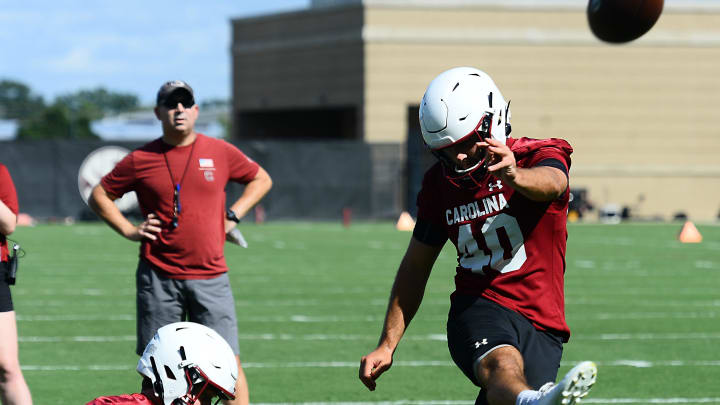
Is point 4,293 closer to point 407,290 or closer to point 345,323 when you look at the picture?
point 407,290

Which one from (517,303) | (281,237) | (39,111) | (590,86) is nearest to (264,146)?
(281,237)

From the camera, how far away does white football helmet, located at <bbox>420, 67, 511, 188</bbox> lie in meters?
4.53

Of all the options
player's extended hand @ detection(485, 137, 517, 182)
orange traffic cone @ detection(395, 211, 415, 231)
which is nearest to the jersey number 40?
player's extended hand @ detection(485, 137, 517, 182)

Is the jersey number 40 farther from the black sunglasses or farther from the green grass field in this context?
the green grass field

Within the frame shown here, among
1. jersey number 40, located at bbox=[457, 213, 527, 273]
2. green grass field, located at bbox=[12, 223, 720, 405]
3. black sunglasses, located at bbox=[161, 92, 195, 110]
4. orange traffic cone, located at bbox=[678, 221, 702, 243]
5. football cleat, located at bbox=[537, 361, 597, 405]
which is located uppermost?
black sunglasses, located at bbox=[161, 92, 195, 110]

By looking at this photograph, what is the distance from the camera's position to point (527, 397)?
13.8 ft

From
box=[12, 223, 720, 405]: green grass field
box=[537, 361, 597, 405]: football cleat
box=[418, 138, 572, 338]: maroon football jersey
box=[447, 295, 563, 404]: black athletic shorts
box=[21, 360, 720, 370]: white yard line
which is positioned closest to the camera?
box=[537, 361, 597, 405]: football cleat

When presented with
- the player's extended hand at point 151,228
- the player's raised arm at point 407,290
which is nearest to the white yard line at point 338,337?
the player's extended hand at point 151,228

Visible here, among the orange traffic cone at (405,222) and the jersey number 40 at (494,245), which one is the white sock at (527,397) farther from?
the orange traffic cone at (405,222)

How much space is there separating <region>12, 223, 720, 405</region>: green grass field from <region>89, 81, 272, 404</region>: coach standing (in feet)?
4.29

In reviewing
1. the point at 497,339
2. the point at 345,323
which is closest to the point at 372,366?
the point at 497,339

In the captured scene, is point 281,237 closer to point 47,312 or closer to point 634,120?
point 47,312

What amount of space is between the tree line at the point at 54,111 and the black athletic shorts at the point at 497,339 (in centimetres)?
7327

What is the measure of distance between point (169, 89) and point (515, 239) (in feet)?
9.37
